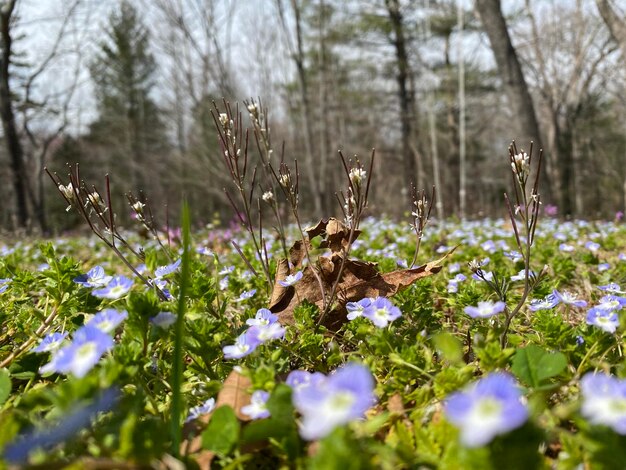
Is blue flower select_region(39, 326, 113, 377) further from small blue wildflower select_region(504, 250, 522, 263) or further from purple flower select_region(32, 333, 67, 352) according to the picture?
small blue wildflower select_region(504, 250, 522, 263)

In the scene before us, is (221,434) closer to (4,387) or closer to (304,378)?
(304,378)

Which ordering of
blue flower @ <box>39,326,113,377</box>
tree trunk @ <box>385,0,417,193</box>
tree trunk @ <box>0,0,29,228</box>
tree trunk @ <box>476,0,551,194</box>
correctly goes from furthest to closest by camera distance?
tree trunk @ <box>385,0,417,193</box>
tree trunk @ <box>0,0,29,228</box>
tree trunk @ <box>476,0,551,194</box>
blue flower @ <box>39,326,113,377</box>

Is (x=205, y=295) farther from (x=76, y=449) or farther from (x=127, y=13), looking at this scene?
(x=127, y=13)

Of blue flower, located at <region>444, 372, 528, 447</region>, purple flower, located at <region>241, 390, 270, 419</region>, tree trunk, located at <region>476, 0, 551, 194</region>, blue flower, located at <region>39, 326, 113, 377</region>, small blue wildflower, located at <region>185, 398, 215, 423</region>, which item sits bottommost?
small blue wildflower, located at <region>185, 398, 215, 423</region>

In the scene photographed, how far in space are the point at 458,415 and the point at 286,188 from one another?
1085 millimetres

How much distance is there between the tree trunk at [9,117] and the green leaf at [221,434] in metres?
12.2

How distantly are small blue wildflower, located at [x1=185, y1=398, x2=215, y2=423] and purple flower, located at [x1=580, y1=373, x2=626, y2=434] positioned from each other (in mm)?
678

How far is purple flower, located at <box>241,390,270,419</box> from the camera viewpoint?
847 mm

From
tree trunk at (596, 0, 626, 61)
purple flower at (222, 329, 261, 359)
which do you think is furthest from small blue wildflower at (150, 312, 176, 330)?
tree trunk at (596, 0, 626, 61)

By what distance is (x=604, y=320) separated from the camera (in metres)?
1.04

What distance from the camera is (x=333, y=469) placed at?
56 centimetres

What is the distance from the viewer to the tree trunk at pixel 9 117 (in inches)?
443

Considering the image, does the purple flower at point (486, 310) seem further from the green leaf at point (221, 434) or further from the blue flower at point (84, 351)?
the blue flower at point (84, 351)

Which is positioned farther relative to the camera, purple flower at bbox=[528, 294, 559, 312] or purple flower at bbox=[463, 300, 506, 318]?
purple flower at bbox=[528, 294, 559, 312]
